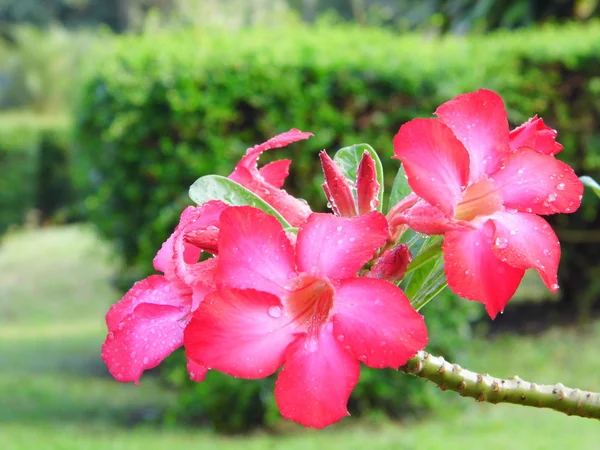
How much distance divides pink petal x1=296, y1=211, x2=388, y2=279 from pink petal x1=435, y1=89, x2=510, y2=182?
124mm

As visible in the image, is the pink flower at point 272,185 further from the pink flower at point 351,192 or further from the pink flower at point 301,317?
the pink flower at point 301,317

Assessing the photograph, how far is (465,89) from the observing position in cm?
489

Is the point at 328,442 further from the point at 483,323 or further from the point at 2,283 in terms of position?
the point at 2,283

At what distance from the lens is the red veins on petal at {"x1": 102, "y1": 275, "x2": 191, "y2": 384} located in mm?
722

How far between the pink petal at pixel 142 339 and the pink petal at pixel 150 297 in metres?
0.01

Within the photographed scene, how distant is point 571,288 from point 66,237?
317 inches

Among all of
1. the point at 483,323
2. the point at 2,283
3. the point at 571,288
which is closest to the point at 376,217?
the point at 483,323

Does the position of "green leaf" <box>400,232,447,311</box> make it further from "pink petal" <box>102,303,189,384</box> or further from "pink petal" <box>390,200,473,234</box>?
"pink petal" <box>102,303,189,384</box>

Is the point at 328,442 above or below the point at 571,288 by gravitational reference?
above

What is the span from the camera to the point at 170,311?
2.41ft

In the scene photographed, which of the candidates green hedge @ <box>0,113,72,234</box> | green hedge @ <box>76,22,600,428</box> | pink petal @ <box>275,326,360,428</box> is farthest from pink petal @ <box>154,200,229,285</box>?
green hedge @ <box>0,113,72,234</box>

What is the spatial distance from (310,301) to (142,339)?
0.15 meters

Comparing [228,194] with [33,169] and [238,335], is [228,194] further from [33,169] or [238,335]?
[33,169]

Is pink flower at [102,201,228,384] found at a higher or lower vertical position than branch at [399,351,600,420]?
→ higher
